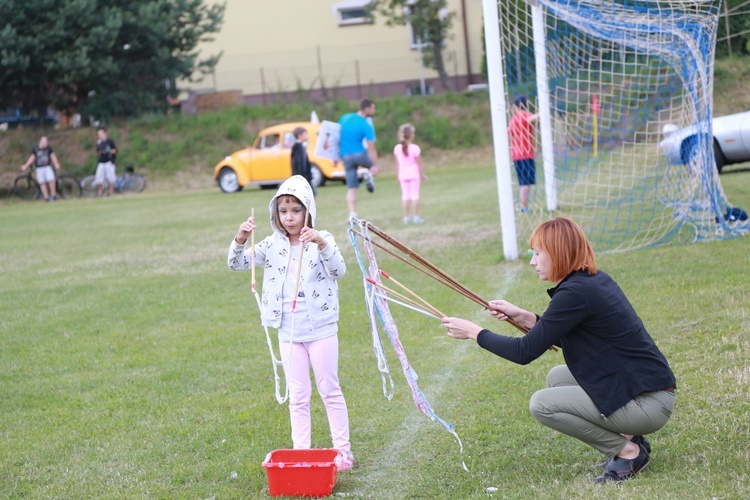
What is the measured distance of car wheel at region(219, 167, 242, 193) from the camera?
26.9 meters

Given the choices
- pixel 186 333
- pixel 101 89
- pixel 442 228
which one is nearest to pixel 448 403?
pixel 186 333

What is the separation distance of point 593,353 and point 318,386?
56.0 inches

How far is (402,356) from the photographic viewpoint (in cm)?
448

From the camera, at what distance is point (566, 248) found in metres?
4.01

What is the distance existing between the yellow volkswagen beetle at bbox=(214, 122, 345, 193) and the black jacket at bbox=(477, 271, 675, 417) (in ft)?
69.7

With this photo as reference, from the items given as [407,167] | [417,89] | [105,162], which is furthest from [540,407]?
[417,89]

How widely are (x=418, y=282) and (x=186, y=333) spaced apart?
271 centimetres

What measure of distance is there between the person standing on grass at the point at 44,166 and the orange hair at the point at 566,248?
25.3 metres

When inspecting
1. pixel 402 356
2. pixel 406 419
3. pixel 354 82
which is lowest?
pixel 406 419

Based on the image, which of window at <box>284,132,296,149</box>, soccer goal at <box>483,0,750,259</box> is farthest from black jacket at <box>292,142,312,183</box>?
window at <box>284,132,296,149</box>

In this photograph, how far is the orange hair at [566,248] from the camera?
4012mm

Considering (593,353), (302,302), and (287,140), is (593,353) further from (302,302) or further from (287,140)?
(287,140)

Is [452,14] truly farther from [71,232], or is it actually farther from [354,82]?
[71,232]

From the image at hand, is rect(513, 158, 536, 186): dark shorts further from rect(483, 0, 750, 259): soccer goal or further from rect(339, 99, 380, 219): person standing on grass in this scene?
rect(339, 99, 380, 219): person standing on grass
